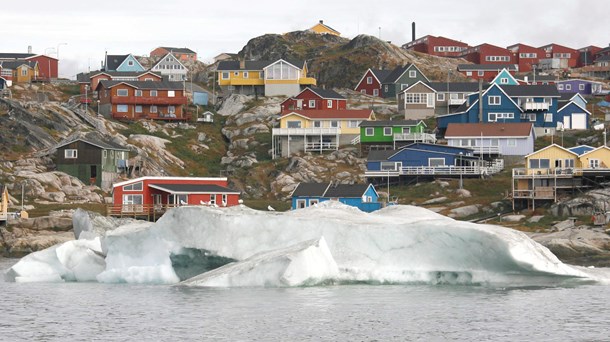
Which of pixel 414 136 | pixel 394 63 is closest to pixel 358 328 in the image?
pixel 414 136

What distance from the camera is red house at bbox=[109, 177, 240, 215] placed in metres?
77.5

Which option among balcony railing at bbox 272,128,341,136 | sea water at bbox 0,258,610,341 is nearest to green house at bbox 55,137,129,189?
balcony railing at bbox 272,128,341,136

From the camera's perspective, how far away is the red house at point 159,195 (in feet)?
254

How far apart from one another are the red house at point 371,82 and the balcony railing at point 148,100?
24.3m

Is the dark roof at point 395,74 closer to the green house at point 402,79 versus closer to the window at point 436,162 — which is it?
the green house at point 402,79

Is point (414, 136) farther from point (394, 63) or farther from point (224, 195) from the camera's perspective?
point (394, 63)

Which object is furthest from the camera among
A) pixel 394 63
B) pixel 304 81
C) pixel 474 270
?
pixel 394 63

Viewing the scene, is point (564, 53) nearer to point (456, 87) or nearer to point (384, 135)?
point (456, 87)

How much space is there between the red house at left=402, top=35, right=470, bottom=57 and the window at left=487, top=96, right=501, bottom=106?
60844 mm

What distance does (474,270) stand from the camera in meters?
43.5

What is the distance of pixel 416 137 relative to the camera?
10094 cm

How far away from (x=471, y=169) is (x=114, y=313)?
54478 millimetres

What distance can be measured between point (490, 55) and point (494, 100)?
53.8 meters

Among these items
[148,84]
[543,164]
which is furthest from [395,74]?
[543,164]
